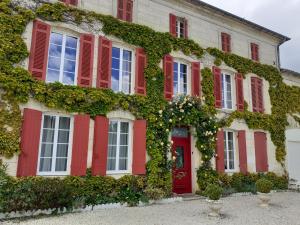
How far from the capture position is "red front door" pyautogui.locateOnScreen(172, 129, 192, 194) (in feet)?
35.4

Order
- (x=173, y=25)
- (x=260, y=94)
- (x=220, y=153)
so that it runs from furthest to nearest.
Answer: (x=260, y=94) → (x=173, y=25) → (x=220, y=153)

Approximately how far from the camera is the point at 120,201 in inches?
349

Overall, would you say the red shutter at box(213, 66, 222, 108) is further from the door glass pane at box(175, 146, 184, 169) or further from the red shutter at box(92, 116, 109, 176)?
the red shutter at box(92, 116, 109, 176)

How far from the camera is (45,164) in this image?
818 cm

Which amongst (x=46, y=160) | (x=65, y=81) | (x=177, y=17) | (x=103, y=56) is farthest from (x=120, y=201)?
(x=177, y=17)

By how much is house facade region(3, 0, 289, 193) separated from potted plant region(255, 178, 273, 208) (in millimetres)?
2775

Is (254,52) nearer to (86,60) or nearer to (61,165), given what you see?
(86,60)

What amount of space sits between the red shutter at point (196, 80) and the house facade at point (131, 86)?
1.7 inches

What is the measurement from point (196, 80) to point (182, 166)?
3.70 metres

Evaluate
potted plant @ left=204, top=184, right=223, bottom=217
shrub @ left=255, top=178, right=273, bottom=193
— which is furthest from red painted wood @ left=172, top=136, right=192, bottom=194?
potted plant @ left=204, top=184, right=223, bottom=217

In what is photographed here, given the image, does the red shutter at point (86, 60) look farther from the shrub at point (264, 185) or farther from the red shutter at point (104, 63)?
the shrub at point (264, 185)

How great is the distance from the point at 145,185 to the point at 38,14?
6664mm

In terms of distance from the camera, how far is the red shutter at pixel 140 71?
33.2 ft

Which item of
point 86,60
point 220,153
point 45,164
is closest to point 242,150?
point 220,153
